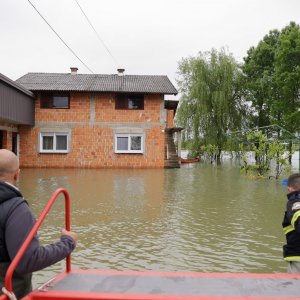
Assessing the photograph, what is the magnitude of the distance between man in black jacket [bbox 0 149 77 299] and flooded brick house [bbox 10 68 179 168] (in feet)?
70.0

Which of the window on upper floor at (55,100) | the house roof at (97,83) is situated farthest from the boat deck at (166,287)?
the window on upper floor at (55,100)

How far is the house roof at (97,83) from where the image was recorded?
2383 cm

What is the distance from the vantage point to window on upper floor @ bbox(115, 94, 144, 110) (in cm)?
2456

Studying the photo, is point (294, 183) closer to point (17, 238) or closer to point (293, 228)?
point (293, 228)

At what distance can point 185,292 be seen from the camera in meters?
3.10

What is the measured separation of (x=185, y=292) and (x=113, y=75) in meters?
24.6

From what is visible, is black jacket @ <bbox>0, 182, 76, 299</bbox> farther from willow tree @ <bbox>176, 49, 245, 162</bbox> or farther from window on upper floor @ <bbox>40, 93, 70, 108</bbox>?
willow tree @ <bbox>176, 49, 245, 162</bbox>

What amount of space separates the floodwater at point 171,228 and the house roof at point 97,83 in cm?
1068

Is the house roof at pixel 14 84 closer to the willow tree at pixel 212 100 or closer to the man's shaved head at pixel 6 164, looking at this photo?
the willow tree at pixel 212 100

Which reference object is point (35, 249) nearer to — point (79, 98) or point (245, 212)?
point (245, 212)

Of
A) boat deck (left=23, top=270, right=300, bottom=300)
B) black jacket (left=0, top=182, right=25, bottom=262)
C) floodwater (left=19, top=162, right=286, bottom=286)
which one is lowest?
floodwater (left=19, top=162, right=286, bottom=286)

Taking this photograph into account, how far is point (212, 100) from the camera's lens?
29859mm

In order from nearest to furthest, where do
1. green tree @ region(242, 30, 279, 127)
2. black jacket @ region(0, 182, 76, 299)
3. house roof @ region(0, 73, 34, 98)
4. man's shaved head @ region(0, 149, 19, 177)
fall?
black jacket @ region(0, 182, 76, 299), man's shaved head @ region(0, 149, 19, 177), house roof @ region(0, 73, 34, 98), green tree @ region(242, 30, 279, 127)

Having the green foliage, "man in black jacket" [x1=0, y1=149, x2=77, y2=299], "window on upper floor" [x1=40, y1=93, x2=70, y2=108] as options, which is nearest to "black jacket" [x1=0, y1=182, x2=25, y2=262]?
"man in black jacket" [x1=0, y1=149, x2=77, y2=299]
